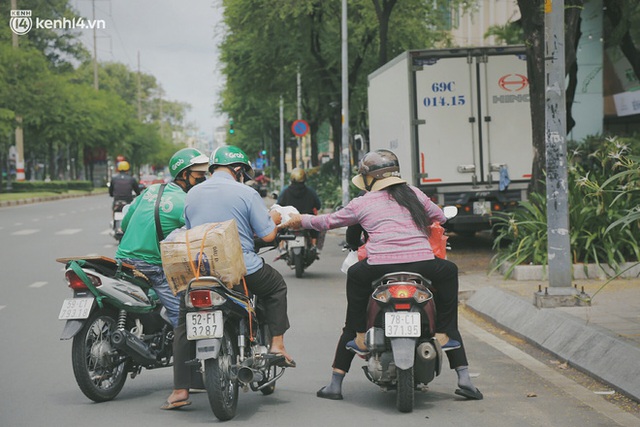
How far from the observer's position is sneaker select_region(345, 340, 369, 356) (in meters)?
6.82

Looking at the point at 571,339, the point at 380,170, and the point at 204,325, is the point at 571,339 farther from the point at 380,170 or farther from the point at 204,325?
the point at 204,325

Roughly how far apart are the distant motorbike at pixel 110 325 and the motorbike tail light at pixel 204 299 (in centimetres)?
81

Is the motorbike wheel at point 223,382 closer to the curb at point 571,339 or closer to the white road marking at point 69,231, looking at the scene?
the curb at point 571,339

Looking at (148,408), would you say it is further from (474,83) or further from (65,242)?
(65,242)

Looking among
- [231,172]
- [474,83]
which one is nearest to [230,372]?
[231,172]

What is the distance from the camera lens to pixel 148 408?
6.88 m

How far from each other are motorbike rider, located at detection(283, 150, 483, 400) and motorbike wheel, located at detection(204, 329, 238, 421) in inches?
33.5

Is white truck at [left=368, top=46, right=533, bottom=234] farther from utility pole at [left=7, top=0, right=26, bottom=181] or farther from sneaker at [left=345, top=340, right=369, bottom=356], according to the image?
utility pole at [left=7, top=0, right=26, bottom=181]

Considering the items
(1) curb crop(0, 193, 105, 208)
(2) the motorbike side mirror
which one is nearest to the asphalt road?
(2) the motorbike side mirror

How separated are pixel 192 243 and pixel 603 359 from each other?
10.9 ft

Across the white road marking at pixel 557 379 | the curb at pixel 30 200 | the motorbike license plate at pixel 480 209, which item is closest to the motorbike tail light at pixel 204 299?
the white road marking at pixel 557 379

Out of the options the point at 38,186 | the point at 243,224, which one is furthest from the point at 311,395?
the point at 38,186

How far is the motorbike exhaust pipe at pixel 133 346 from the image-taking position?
22.7 feet

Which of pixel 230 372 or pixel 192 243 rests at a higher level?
pixel 192 243
